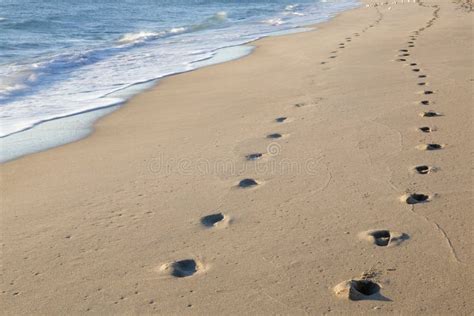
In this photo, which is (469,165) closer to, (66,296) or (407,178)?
(407,178)

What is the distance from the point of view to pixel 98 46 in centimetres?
1547

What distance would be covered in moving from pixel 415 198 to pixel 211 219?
130cm

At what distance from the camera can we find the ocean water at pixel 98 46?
8391 millimetres

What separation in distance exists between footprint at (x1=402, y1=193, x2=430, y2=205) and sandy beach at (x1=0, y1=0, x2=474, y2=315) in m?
0.01

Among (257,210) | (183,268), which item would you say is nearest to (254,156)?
(257,210)

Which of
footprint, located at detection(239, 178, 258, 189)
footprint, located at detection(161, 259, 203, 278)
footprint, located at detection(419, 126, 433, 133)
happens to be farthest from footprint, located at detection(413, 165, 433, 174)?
footprint, located at detection(161, 259, 203, 278)

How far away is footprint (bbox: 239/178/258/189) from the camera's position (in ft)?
13.9

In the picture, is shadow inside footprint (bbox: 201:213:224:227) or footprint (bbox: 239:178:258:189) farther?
footprint (bbox: 239:178:258:189)

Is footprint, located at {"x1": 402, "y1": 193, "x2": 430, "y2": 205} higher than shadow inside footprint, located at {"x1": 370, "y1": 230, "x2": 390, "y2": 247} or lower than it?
lower

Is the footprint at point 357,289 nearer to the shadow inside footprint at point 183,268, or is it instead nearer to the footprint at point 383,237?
the footprint at point 383,237

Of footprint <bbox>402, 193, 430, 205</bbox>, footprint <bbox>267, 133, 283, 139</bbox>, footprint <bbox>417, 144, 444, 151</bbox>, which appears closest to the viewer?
footprint <bbox>402, 193, 430, 205</bbox>

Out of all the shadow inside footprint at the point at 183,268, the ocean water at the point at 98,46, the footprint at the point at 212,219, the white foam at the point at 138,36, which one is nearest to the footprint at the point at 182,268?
the shadow inside footprint at the point at 183,268

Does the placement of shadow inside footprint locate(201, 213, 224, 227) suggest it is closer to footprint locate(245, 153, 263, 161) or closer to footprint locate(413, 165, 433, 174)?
footprint locate(245, 153, 263, 161)

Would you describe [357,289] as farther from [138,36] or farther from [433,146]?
[138,36]
